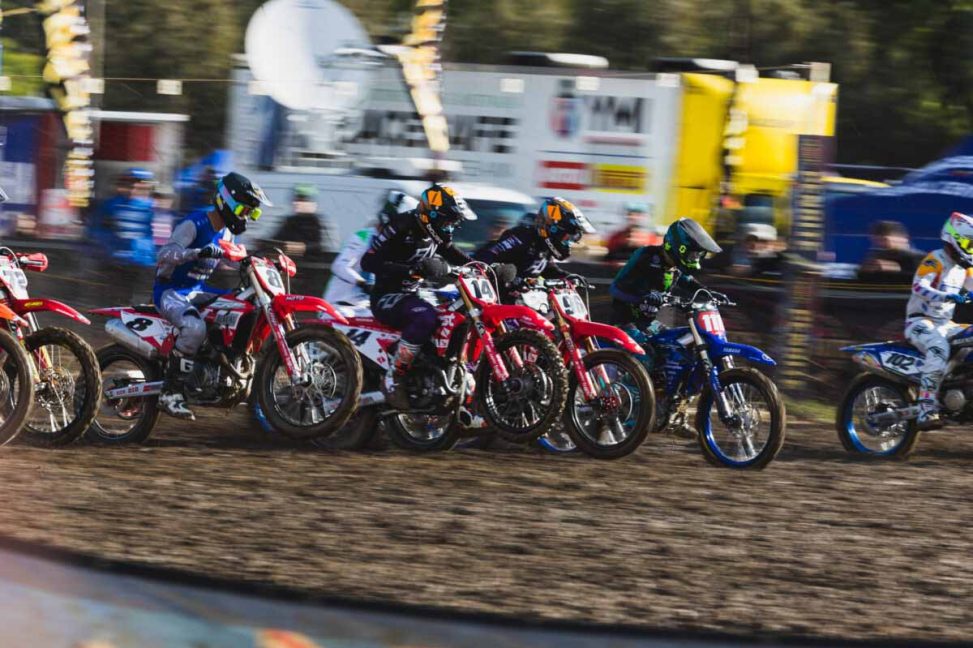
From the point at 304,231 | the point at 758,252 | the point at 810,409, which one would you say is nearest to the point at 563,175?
the point at 304,231

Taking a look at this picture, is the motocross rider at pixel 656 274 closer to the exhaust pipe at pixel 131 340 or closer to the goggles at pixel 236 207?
the goggles at pixel 236 207

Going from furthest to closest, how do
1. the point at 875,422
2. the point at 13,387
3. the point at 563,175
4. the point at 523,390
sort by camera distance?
the point at 563,175 → the point at 875,422 → the point at 523,390 → the point at 13,387

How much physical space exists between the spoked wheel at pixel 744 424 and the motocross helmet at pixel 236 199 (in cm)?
311

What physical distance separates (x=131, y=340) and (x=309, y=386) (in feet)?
4.47

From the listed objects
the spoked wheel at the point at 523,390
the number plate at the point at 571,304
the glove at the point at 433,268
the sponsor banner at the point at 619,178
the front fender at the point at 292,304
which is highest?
the sponsor banner at the point at 619,178

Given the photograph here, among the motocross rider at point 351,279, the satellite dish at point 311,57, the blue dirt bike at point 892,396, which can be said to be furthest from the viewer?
the satellite dish at point 311,57

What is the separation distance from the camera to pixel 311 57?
52.3 feet

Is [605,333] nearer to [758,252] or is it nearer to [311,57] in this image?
[758,252]

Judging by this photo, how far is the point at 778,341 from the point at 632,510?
16.1 feet

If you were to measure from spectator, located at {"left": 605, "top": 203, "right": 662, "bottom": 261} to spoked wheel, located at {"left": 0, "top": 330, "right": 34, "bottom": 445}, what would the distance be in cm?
680

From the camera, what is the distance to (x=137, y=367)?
31.6 feet

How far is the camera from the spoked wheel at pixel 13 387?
855 cm

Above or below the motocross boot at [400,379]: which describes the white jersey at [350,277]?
above

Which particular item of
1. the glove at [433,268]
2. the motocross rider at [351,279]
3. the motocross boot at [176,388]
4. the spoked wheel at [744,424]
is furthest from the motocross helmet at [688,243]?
the motocross boot at [176,388]
